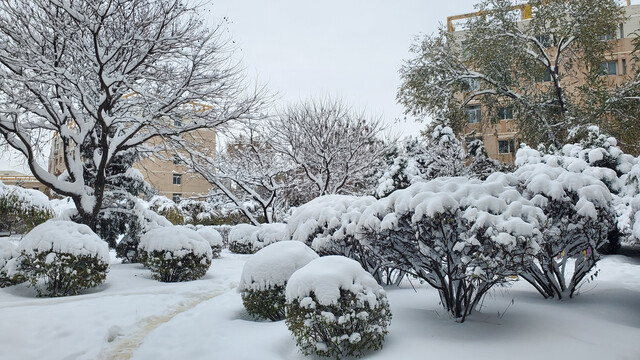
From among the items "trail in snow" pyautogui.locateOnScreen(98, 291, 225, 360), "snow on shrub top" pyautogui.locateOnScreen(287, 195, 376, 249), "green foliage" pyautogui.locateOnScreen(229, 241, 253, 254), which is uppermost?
"snow on shrub top" pyautogui.locateOnScreen(287, 195, 376, 249)

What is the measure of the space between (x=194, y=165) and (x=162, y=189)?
1347 inches

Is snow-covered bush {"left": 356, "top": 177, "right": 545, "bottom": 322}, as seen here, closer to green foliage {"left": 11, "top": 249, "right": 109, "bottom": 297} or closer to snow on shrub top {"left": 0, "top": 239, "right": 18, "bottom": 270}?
green foliage {"left": 11, "top": 249, "right": 109, "bottom": 297}

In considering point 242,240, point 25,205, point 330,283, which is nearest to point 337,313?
point 330,283

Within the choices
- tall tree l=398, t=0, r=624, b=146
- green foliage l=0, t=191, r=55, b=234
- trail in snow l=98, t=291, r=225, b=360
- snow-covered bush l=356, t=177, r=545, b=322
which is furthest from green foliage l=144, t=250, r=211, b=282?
tall tree l=398, t=0, r=624, b=146

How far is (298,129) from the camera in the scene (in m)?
20.3

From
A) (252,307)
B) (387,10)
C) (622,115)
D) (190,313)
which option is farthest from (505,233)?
(622,115)

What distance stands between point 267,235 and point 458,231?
1122 cm

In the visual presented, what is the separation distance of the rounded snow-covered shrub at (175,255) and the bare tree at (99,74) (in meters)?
2.36

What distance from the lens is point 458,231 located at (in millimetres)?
4910

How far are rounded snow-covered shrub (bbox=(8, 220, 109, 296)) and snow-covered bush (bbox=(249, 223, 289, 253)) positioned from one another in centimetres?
697

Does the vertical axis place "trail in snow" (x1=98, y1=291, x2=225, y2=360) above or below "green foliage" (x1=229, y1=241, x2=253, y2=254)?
above

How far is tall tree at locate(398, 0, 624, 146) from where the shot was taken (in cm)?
1598

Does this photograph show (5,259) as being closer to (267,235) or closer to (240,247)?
(267,235)

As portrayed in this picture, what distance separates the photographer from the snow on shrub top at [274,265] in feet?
20.1
